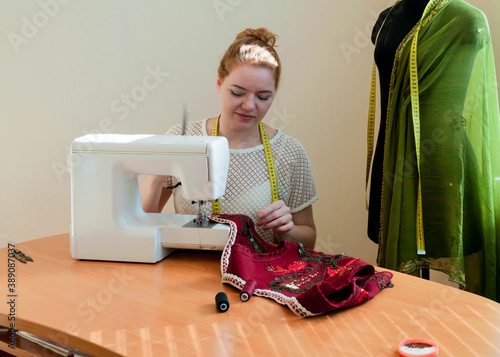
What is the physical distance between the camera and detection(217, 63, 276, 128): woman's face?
2.02m

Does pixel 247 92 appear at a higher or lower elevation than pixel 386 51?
lower

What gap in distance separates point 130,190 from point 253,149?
0.60 m

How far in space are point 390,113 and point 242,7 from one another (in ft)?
4.03

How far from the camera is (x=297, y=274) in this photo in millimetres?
1486

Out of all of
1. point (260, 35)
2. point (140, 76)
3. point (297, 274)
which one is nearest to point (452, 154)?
point (297, 274)

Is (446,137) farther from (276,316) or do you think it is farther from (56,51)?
(56,51)

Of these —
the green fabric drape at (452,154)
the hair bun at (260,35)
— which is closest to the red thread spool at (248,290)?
the green fabric drape at (452,154)

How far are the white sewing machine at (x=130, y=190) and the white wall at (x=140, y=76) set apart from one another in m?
1.32

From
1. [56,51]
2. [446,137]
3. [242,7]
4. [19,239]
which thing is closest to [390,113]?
[446,137]

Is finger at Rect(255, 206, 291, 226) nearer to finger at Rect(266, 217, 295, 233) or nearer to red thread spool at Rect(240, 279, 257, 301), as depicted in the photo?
finger at Rect(266, 217, 295, 233)

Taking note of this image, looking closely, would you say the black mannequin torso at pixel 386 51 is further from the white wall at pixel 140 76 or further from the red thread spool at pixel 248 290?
the red thread spool at pixel 248 290

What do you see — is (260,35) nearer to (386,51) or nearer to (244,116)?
(244,116)

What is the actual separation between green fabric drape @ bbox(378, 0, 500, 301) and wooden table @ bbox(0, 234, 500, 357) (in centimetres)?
42

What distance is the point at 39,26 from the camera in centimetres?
285
